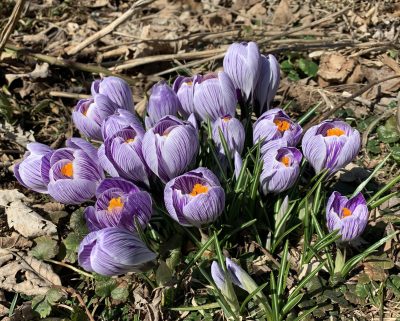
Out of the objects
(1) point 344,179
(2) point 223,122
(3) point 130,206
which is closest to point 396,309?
(1) point 344,179

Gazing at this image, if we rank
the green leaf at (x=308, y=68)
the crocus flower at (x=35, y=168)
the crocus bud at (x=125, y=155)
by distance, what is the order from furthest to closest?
the green leaf at (x=308, y=68)
the crocus flower at (x=35, y=168)
the crocus bud at (x=125, y=155)

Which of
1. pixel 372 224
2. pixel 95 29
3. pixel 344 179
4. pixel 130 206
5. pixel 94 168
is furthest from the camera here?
pixel 95 29

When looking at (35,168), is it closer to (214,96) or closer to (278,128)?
(214,96)

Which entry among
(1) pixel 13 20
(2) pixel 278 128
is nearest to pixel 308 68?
(2) pixel 278 128

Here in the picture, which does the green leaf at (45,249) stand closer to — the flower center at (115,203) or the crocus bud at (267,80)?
the flower center at (115,203)

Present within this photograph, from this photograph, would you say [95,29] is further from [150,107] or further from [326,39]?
[150,107]

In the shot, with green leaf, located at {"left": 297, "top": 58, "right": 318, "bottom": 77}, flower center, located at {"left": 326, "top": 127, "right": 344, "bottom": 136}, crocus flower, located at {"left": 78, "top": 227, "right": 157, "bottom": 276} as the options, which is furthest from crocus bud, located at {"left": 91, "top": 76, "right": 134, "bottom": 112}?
green leaf, located at {"left": 297, "top": 58, "right": 318, "bottom": 77}

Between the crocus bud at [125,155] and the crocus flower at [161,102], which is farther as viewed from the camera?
the crocus flower at [161,102]

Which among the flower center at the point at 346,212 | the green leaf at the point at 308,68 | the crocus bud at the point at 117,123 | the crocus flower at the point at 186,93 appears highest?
the crocus bud at the point at 117,123

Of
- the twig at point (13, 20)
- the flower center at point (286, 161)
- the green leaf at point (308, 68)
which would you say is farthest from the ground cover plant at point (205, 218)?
the green leaf at point (308, 68)
